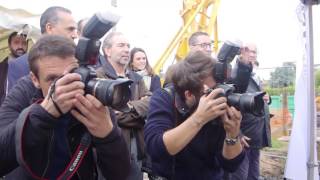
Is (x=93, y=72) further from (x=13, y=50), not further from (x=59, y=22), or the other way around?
(x=13, y=50)

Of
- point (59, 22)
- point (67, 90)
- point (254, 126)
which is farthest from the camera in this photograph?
point (254, 126)

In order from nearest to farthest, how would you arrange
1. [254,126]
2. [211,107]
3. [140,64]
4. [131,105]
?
[211,107]
[131,105]
[254,126]
[140,64]

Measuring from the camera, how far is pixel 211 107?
1.92 m

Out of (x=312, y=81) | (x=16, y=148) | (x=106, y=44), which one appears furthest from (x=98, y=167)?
(x=312, y=81)

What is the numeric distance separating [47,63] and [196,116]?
0.73 m

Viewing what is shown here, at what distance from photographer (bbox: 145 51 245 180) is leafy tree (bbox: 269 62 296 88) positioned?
6.02 meters

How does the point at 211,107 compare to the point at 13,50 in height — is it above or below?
below

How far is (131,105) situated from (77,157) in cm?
149

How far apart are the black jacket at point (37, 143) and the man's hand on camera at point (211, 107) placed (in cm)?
46

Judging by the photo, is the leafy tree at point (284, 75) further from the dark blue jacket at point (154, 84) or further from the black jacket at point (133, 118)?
the black jacket at point (133, 118)

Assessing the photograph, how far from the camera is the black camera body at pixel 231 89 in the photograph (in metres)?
1.93

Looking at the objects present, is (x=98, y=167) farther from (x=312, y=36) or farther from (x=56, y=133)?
(x=312, y=36)

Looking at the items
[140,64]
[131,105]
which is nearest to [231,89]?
[131,105]

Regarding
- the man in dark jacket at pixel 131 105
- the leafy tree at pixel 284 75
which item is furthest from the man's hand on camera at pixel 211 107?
the leafy tree at pixel 284 75
